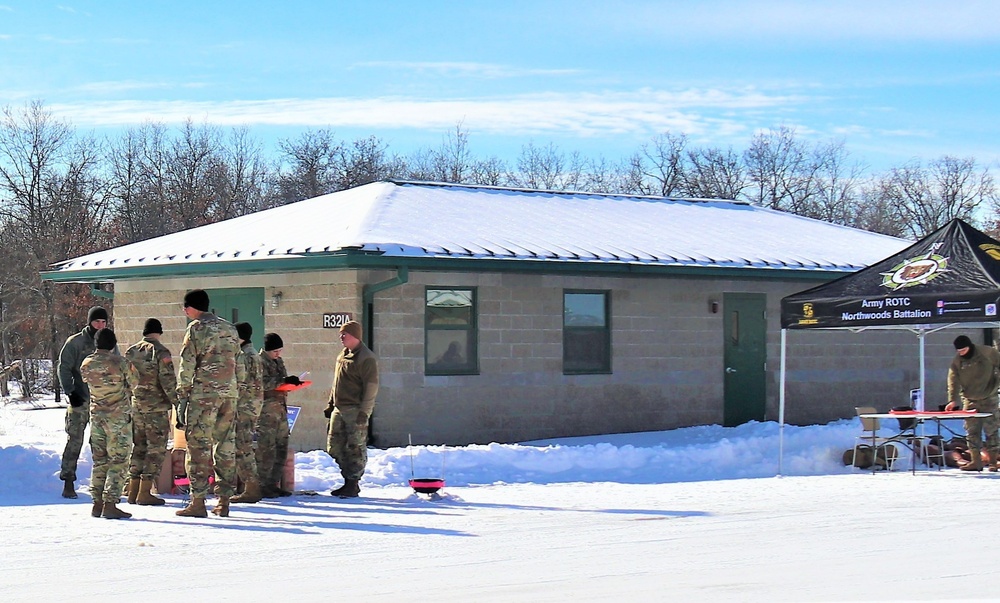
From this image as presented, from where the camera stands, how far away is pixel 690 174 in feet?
202

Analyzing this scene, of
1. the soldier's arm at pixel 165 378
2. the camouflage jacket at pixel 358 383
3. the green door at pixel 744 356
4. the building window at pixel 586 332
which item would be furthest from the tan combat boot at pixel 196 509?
the green door at pixel 744 356

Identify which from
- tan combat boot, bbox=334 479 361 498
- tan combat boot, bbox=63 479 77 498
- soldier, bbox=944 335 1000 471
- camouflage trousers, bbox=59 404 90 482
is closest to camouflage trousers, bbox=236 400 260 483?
tan combat boot, bbox=334 479 361 498

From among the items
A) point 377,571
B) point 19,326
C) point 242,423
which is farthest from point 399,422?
point 19,326

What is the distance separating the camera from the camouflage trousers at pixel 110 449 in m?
11.5

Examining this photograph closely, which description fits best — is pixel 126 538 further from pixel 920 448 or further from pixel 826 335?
pixel 826 335

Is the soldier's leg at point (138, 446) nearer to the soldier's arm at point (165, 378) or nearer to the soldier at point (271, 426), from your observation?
the soldier's arm at point (165, 378)

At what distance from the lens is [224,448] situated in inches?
456

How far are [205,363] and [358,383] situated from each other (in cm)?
193

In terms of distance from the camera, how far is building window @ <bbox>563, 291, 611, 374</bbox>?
1909cm

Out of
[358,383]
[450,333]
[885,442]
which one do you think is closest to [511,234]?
[450,333]

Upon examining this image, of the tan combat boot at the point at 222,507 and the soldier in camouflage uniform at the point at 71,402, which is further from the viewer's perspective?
the soldier in camouflage uniform at the point at 71,402

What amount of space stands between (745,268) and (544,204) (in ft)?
14.7

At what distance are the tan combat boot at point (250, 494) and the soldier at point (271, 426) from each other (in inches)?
12.0

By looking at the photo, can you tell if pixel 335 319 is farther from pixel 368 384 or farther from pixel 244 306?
pixel 368 384
